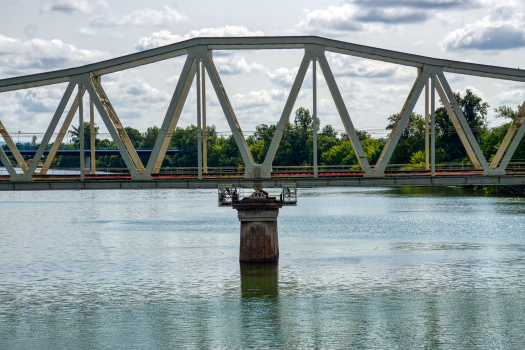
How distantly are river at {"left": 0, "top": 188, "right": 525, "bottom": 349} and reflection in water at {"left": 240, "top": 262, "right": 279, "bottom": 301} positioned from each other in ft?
0.54

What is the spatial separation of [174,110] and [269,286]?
42.6ft

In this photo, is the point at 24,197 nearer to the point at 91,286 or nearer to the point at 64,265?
the point at 64,265

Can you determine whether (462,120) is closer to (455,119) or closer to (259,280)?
(455,119)

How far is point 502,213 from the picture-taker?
73.2 m

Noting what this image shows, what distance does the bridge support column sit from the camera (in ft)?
145

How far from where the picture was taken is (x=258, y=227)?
146ft

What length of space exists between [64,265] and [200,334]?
726 inches

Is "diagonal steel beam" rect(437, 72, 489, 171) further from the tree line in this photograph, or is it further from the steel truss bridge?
the tree line

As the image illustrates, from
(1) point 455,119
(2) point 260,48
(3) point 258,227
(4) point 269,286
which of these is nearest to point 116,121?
(2) point 260,48

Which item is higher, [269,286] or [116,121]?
[116,121]

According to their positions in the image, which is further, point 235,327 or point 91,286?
point 91,286

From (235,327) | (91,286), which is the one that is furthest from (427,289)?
(91,286)

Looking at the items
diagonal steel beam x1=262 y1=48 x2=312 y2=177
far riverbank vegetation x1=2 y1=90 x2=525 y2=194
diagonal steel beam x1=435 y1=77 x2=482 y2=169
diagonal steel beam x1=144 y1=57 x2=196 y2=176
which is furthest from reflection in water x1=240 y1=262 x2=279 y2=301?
far riverbank vegetation x1=2 y1=90 x2=525 y2=194

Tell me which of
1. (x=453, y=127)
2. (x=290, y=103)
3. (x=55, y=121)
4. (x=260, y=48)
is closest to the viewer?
(x=290, y=103)
